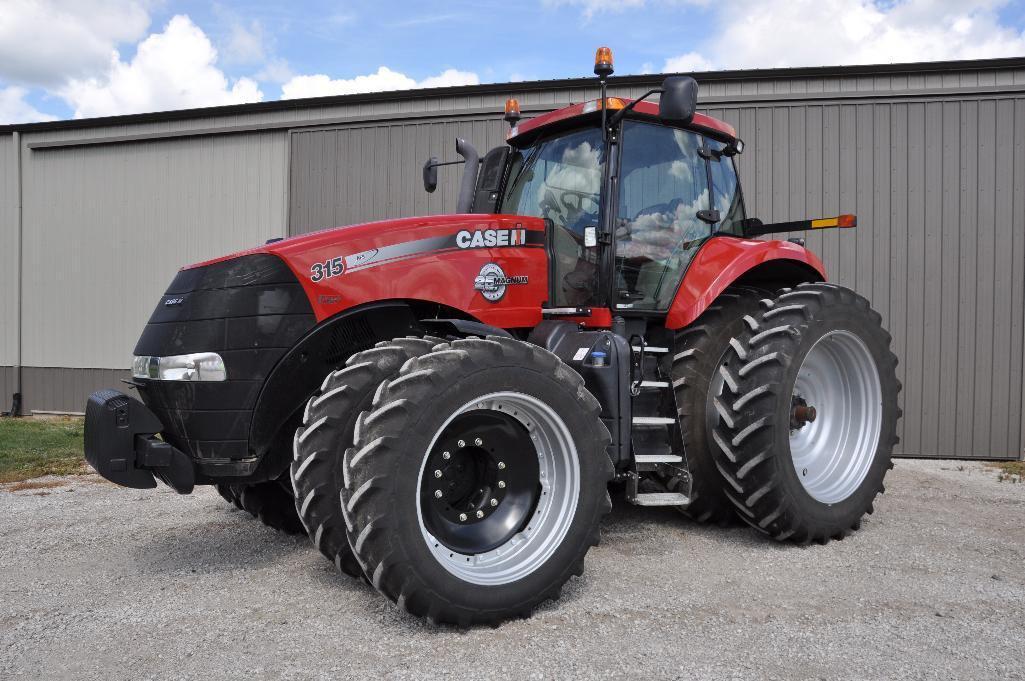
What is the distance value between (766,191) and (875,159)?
3.77 feet

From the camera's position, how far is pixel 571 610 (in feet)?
10.7

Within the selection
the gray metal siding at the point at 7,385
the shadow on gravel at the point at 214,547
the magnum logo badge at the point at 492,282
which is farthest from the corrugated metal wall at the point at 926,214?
the gray metal siding at the point at 7,385

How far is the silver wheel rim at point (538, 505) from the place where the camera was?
10.3ft

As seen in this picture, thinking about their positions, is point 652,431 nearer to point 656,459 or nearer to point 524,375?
point 656,459

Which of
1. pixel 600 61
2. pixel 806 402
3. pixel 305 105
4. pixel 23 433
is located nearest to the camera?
pixel 600 61

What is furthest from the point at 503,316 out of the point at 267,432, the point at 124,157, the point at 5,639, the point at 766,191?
the point at 124,157

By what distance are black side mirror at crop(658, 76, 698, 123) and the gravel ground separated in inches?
90.8

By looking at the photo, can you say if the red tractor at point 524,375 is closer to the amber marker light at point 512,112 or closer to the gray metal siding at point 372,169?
the amber marker light at point 512,112

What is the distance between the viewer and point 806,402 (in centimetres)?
475

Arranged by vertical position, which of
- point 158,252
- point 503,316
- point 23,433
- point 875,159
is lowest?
point 23,433

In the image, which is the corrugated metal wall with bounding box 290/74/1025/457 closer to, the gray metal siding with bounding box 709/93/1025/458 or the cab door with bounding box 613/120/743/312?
the gray metal siding with bounding box 709/93/1025/458

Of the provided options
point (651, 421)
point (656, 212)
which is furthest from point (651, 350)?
point (656, 212)

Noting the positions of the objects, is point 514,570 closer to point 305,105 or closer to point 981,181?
point 981,181

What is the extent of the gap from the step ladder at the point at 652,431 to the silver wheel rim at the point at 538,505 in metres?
0.68
